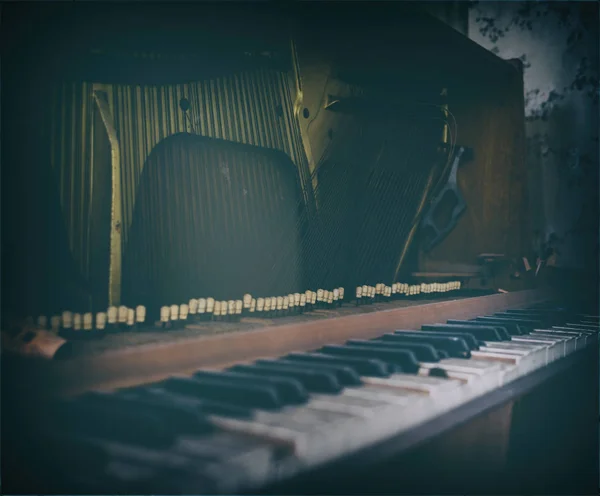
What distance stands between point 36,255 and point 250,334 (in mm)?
635

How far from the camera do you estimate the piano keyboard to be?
3.25ft

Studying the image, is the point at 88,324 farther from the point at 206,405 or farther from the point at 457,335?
the point at 457,335

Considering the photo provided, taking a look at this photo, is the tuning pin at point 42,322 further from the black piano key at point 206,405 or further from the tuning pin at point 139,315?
the black piano key at point 206,405

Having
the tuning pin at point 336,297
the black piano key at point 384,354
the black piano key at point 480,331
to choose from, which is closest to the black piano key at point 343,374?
the black piano key at point 384,354

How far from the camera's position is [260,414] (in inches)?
48.4

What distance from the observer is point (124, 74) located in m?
1.93

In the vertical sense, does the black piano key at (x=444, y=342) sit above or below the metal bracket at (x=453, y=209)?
below

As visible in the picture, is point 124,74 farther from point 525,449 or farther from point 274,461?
point 525,449

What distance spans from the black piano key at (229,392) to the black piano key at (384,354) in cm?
51

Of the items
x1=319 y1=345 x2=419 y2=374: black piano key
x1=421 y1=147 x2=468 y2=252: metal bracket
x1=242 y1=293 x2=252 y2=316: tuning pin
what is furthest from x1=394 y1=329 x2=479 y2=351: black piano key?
x1=421 y1=147 x2=468 y2=252: metal bracket

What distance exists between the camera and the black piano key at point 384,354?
1.70 m

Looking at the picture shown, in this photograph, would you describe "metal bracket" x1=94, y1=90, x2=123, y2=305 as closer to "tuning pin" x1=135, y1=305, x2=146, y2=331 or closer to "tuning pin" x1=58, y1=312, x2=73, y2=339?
Answer: "tuning pin" x1=135, y1=305, x2=146, y2=331

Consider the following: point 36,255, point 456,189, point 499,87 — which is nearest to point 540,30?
point 499,87

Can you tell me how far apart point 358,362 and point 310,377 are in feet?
0.77
